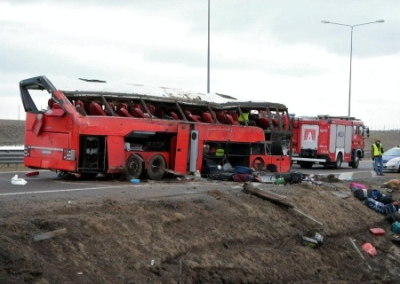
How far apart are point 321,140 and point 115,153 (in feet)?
60.1

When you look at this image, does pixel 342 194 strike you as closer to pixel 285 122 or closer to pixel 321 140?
pixel 285 122

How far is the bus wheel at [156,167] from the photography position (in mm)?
20109

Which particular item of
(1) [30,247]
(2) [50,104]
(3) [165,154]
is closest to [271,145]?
(3) [165,154]

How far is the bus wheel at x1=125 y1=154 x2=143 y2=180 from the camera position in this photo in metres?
19.4

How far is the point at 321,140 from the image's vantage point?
116 feet

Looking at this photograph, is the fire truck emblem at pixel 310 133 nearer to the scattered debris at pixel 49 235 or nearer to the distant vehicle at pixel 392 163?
the distant vehicle at pixel 392 163

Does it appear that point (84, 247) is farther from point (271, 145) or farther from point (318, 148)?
point (318, 148)

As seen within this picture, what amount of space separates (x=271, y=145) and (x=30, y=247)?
15.8 meters

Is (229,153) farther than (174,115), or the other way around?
(229,153)

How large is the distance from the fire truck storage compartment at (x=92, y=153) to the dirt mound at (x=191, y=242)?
168 inches

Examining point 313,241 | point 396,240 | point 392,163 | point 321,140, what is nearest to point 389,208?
point 396,240

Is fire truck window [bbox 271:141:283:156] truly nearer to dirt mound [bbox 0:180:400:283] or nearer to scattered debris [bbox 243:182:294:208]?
dirt mound [bbox 0:180:400:283]

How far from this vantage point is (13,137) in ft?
182

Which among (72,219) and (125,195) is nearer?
(72,219)
